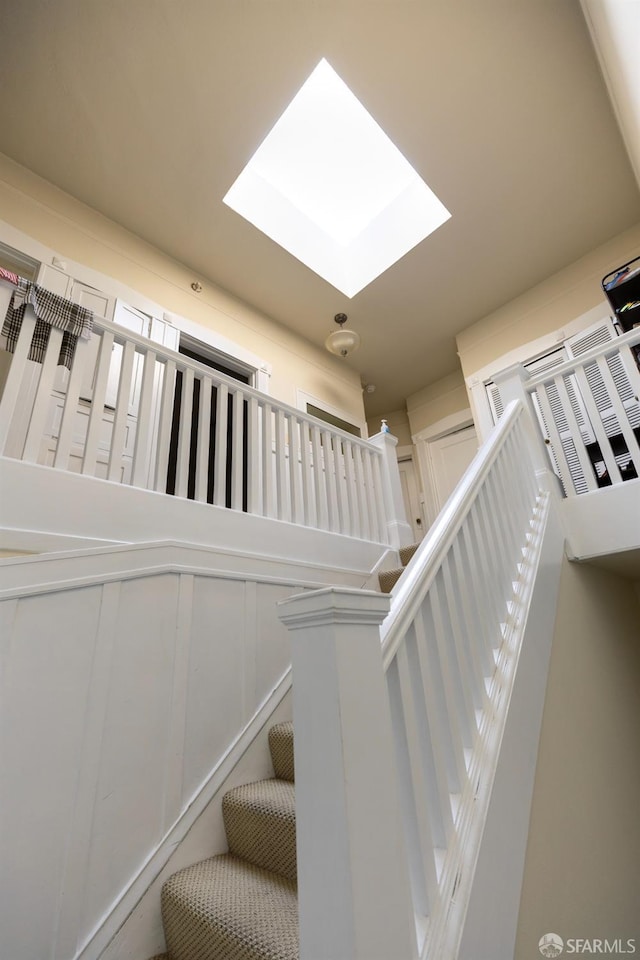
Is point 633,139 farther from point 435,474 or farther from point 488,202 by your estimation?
point 435,474

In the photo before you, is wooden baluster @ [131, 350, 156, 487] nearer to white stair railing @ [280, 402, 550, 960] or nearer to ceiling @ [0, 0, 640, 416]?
white stair railing @ [280, 402, 550, 960]

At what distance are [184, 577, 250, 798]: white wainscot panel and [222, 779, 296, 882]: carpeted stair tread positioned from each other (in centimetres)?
16

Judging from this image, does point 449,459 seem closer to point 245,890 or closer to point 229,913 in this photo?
point 245,890

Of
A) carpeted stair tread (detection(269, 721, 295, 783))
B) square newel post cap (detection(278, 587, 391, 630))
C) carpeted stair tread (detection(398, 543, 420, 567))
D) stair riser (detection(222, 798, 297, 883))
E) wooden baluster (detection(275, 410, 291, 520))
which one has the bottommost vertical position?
stair riser (detection(222, 798, 297, 883))

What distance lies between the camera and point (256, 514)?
7.91 ft

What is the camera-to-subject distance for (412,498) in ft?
18.6

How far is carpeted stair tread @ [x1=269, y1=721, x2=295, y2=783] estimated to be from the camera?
1640 mm

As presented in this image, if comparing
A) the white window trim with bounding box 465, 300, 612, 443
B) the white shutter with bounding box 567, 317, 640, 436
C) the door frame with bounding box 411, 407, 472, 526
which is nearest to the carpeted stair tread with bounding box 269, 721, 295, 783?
the white shutter with bounding box 567, 317, 640, 436

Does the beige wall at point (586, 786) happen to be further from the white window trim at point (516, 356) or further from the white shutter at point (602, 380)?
the white window trim at point (516, 356)

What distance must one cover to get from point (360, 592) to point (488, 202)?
3.82 metres

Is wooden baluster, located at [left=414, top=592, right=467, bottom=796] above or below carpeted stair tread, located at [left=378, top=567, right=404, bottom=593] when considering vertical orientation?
below

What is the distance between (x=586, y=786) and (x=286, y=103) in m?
3.88

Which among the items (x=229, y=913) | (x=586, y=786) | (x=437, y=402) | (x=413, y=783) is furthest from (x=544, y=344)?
(x=229, y=913)

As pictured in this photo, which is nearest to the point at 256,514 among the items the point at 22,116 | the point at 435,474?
the point at 22,116
